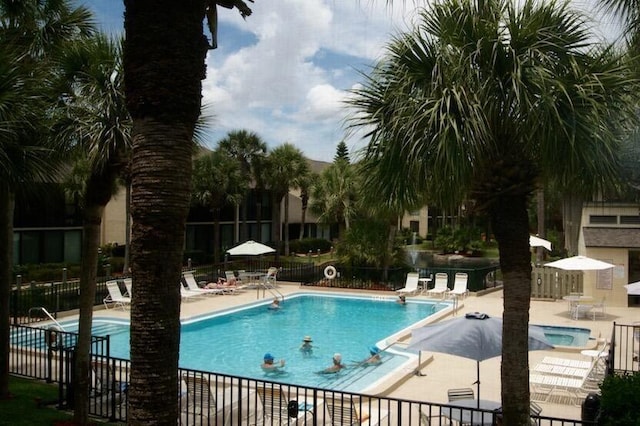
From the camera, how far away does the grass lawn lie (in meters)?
8.73

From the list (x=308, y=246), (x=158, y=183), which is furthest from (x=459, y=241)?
(x=158, y=183)

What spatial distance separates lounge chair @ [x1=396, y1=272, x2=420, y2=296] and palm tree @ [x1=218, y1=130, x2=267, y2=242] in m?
14.4

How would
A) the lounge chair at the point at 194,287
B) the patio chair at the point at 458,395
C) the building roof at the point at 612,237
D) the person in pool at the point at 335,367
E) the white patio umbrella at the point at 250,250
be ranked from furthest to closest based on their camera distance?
the white patio umbrella at the point at 250,250 → the lounge chair at the point at 194,287 → the building roof at the point at 612,237 → the person in pool at the point at 335,367 → the patio chair at the point at 458,395

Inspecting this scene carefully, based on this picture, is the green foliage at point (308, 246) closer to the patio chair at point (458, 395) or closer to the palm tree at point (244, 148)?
the palm tree at point (244, 148)

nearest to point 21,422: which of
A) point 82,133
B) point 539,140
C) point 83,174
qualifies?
point 82,133

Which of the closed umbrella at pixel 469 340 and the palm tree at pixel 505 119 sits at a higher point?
the palm tree at pixel 505 119

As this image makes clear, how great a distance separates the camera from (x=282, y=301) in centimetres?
2511

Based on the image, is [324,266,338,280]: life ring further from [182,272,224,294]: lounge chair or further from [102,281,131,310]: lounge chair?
[102,281,131,310]: lounge chair

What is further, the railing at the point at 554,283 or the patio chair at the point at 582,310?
the railing at the point at 554,283

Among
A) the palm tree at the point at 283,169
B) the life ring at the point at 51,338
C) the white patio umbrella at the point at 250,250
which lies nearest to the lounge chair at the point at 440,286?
the white patio umbrella at the point at 250,250

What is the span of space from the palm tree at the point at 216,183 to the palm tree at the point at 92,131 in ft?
83.7

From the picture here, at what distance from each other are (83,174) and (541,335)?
24914 millimetres

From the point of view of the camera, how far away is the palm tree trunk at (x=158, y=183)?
4.26 m

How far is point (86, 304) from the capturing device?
29.2 feet
